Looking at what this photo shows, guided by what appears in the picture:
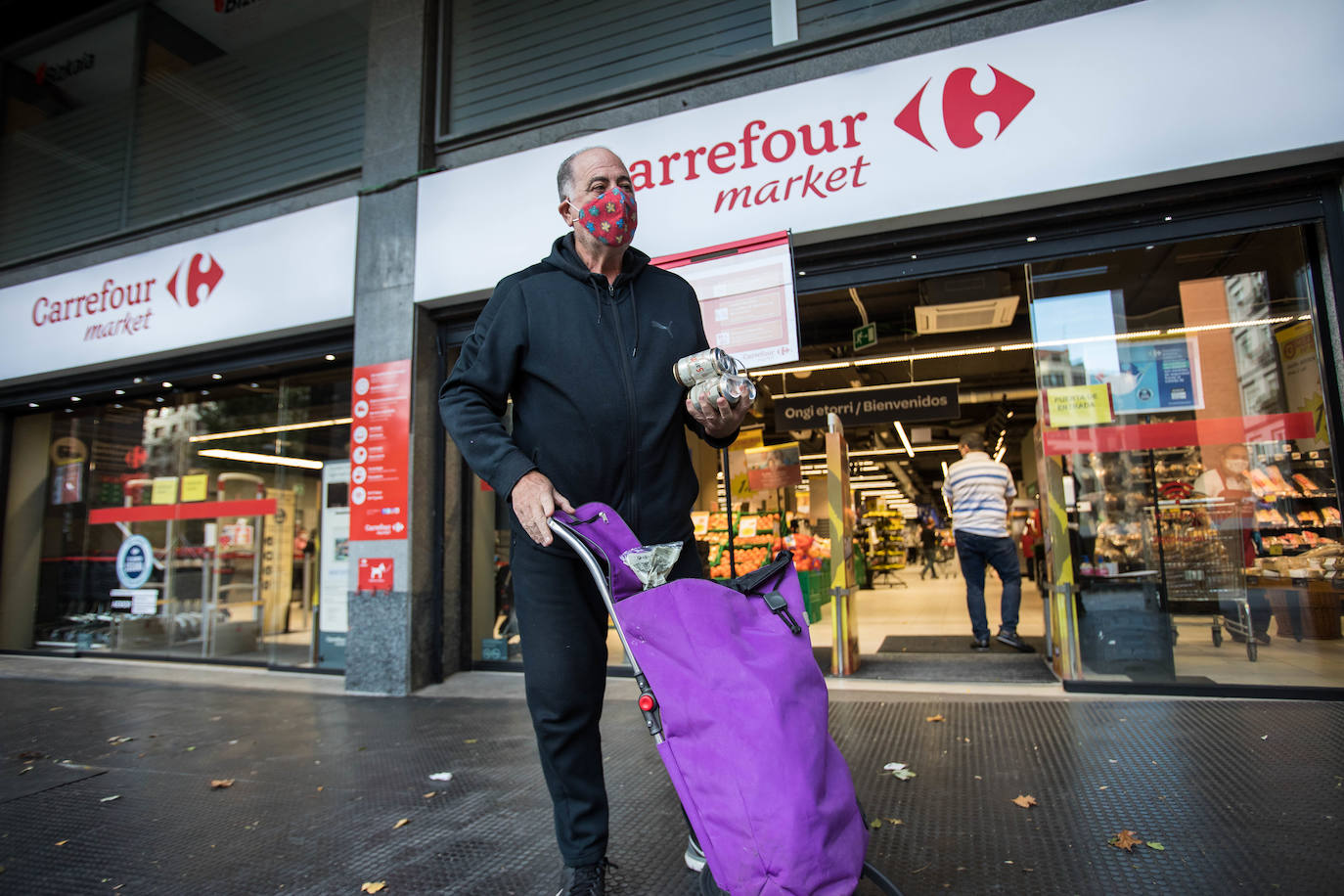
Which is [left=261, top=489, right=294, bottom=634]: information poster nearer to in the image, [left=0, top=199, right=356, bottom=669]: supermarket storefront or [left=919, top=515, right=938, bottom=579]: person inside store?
[left=0, top=199, right=356, bottom=669]: supermarket storefront

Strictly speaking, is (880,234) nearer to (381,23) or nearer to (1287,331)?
(1287,331)

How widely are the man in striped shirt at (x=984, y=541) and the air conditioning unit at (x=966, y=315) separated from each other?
55.9 inches

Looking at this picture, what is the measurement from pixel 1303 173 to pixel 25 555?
1156cm

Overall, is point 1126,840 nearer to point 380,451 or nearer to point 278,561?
point 380,451

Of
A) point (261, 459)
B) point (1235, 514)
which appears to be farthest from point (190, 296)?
point (1235, 514)

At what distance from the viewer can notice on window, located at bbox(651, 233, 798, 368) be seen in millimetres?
4496

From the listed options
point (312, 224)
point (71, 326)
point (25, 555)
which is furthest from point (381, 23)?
point (25, 555)

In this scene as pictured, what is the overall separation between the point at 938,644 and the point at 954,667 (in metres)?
1.41

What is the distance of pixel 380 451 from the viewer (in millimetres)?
5441

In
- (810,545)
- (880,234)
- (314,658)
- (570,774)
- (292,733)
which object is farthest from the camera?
(810,545)

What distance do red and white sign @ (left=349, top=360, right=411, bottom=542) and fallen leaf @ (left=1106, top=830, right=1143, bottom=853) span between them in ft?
14.9

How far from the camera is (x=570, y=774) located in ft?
5.65

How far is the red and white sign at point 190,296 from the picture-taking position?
5.91 meters

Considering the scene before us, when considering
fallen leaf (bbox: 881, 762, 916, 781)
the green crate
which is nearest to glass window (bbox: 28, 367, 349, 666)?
fallen leaf (bbox: 881, 762, 916, 781)
